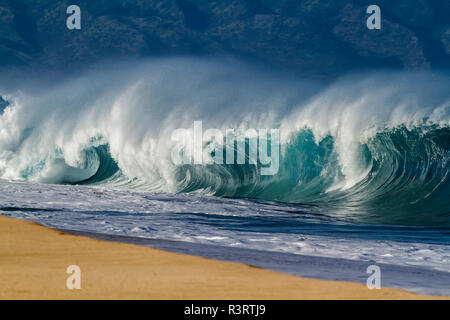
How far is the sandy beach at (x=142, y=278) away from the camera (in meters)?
3.94

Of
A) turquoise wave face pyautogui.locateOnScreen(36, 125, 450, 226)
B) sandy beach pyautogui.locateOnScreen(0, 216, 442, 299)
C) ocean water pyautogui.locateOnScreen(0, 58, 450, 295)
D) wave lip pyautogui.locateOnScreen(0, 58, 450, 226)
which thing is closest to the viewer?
sandy beach pyautogui.locateOnScreen(0, 216, 442, 299)

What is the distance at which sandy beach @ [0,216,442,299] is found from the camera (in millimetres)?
3938

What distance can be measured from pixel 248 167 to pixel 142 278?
1365cm

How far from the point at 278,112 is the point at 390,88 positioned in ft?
11.2

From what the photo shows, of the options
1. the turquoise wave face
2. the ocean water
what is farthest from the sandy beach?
the turquoise wave face

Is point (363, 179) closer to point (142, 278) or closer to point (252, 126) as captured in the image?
point (252, 126)

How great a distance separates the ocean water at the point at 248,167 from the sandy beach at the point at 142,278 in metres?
0.63

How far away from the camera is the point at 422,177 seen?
13.7m

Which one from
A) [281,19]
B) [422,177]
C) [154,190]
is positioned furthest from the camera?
[281,19]

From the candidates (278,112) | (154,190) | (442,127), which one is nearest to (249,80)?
(278,112)

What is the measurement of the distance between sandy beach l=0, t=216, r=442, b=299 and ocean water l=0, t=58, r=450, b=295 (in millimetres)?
626

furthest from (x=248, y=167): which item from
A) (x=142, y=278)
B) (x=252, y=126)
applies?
(x=142, y=278)

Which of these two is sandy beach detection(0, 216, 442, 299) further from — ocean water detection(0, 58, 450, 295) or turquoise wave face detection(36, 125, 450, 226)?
turquoise wave face detection(36, 125, 450, 226)
